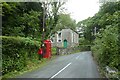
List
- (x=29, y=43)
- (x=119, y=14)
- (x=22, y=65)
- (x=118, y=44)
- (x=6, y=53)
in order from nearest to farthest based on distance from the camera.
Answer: (x=119, y=14), (x=118, y=44), (x=6, y=53), (x=22, y=65), (x=29, y=43)

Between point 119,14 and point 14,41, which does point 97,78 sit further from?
point 14,41

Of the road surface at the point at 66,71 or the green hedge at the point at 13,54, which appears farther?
the green hedge at the point at 13,54

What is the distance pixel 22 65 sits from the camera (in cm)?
1889

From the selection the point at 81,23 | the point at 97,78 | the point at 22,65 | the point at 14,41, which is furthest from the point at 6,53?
the point at 81,23

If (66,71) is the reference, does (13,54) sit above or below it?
above

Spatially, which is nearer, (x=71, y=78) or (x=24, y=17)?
(x=71, y=78)

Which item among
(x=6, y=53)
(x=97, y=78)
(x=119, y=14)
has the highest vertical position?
(x=119, y=14)

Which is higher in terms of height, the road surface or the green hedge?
the green hedge

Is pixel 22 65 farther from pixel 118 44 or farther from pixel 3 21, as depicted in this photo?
pixel 118 44

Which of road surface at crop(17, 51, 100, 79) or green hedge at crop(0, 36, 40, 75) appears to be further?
green hedge at crop(0, 36, 40, 75)

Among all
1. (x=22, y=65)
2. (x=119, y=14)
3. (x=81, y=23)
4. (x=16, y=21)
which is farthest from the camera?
(x=81, y=23)

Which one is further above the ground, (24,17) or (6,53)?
(24,17)

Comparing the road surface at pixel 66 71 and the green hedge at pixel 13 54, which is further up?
the green hedge at pixel 13 54

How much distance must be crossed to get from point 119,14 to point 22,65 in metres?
11.1
